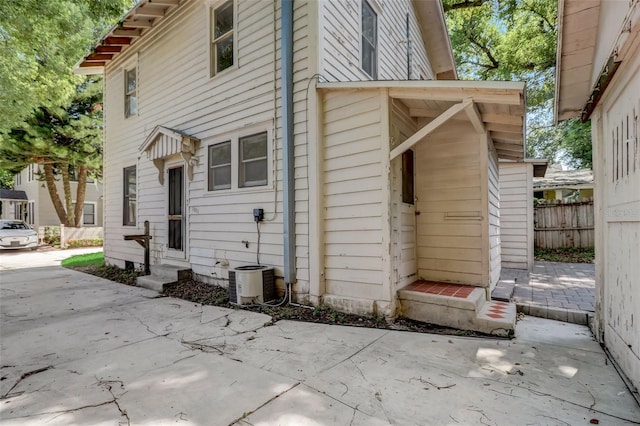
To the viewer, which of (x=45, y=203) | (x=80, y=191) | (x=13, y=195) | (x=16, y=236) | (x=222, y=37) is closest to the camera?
(x=222, y=37)

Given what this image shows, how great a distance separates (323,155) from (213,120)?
103 inches

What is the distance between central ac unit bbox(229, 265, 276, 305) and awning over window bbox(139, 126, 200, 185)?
2.62 meters

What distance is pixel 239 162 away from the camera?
18.1ft

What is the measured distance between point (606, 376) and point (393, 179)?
2.65 m

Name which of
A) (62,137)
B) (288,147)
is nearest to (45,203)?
(62,137)

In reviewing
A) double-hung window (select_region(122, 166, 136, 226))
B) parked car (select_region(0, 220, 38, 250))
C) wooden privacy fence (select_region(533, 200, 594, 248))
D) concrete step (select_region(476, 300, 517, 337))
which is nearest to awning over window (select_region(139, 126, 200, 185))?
double-hung window (select_region(122, 166, 136, 226))

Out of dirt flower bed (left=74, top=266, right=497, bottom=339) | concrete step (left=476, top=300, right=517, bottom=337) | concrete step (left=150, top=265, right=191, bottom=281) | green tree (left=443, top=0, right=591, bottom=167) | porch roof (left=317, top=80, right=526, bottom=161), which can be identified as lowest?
dirt flower bed (left=74, top=266, right=497, bottom=339)

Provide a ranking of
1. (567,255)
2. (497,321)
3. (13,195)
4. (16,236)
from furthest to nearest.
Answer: (13,195)
(16,236)
(567,255)
(497,321)

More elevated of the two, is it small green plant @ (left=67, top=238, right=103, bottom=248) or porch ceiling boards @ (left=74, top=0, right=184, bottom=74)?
porch ceiling boards @ (left=74, top=0, right=184, bottom=74)

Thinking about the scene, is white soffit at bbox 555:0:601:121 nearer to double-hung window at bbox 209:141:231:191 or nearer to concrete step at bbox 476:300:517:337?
concrete step at bbox 476:300:517:337

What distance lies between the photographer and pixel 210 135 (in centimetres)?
596

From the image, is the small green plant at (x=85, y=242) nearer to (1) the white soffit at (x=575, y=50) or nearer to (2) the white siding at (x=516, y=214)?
(2) the white siding at (x=516, y=214)

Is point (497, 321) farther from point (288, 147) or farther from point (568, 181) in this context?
point (568, 181)

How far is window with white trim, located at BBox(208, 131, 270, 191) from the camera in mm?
5227
